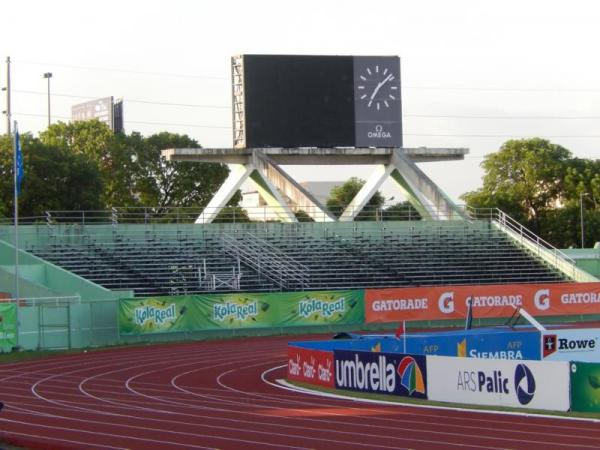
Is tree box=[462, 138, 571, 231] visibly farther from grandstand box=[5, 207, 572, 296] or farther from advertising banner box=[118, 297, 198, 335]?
advertising banner box=[118, 297, 198, 335]

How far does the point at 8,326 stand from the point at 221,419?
19.2 metres

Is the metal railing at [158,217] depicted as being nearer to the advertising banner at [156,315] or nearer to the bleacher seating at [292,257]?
the bleacher seating at [292,257]

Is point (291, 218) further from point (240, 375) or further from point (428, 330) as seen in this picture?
point (240, 375)

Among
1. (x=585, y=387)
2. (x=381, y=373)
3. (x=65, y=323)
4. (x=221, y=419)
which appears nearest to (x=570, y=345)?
(x=381, y=373)

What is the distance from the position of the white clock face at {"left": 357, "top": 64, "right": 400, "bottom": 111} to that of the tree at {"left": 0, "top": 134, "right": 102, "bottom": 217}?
2619 centimetres

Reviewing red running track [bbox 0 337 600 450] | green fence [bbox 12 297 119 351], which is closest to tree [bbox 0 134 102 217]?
green fence [bbox 12 297 119 351]

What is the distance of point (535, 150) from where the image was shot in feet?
343

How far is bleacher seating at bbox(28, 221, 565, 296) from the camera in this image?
161ft

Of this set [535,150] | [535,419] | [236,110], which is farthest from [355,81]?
[535,150]

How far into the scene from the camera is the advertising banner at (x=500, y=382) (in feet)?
71.6

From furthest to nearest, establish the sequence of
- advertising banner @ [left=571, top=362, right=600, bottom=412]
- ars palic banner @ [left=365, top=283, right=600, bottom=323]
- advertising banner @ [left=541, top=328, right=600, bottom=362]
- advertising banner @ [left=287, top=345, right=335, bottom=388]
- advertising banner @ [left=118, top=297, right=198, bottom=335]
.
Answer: ars palic banner @ [left=365, top=283, right=600, bottom=323]
advertising banner @ [left=118, top=297, right=198, bottom=335]
advertising banner @ [left=541, top=328, right=600, bottom=362]
advertising banner @ [left=287, top=345, right=335, bottom=388]
advertising banner @ [left=571, top=362, right=600, bottom=412]

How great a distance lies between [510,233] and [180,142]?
44.0 meters

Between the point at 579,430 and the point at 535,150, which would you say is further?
the point at 535,150

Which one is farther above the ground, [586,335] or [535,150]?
[535,150]
